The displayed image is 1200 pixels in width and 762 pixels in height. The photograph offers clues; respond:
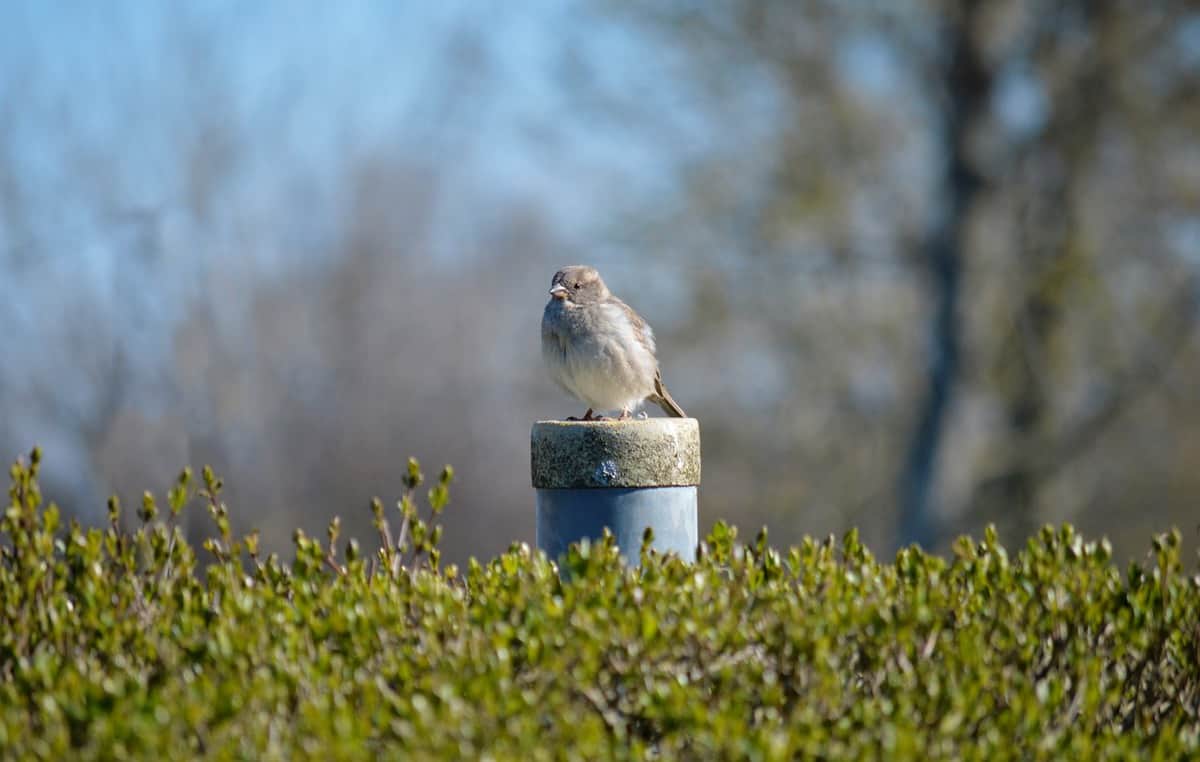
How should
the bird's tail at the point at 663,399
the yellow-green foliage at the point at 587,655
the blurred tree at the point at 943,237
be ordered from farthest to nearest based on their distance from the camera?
the blurred tree at the point at 943,237, the bird's tail at the point at 663,399, the yellow-green foliage at the point at 587,655

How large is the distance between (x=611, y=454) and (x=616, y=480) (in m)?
0.09

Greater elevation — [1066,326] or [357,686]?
[1066,326]

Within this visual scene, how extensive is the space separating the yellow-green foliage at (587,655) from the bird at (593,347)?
1.46m

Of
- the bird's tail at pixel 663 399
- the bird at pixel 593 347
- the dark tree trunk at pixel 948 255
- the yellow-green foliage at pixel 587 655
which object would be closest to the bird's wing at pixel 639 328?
the bird at pixel 593 347

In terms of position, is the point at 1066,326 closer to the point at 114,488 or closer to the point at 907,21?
the point at 907,21

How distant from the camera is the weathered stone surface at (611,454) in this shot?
14.5 feet

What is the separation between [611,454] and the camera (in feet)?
14.5

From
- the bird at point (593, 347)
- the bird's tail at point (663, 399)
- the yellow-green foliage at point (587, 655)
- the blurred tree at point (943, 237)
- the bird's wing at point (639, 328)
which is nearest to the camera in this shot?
the yellow-green foliage at point (587, 655)

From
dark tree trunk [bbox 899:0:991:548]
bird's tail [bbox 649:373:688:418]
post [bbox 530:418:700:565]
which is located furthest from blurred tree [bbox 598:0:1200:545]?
post [bbox 530:418:700:565]

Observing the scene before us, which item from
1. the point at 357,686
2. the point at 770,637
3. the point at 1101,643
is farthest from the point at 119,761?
the point at 1101,643

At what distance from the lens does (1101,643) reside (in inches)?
152

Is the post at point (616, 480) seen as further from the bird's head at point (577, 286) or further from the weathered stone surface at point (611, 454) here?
the bird's head at point (577, 286)

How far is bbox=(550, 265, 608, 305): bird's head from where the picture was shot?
570 centimetres

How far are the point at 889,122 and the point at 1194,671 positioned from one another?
12.3 meters
